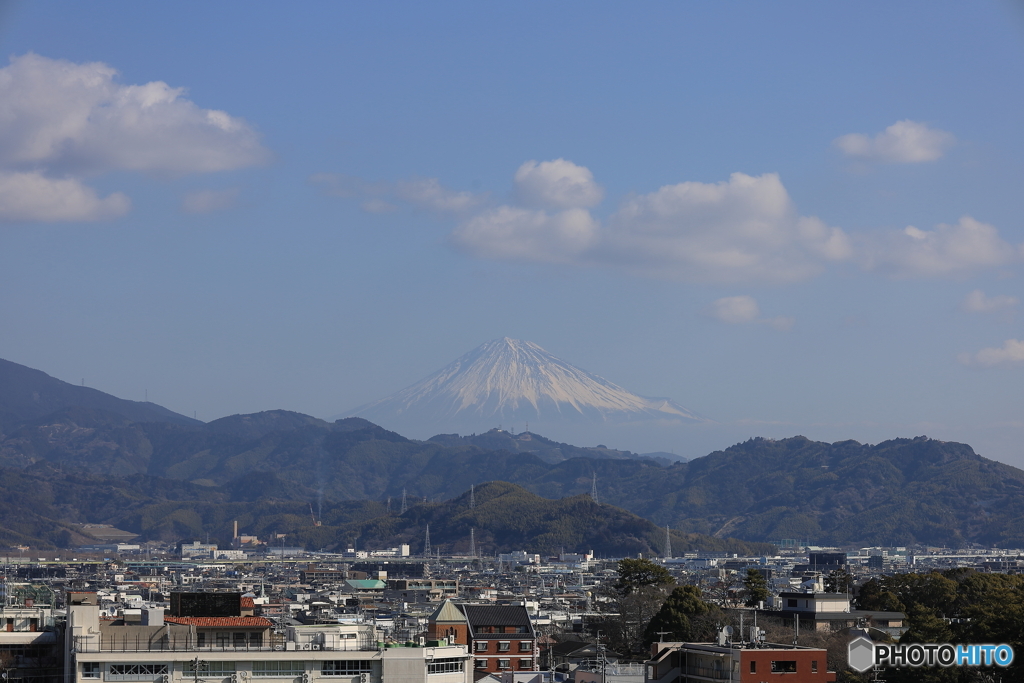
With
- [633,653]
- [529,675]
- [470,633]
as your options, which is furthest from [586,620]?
[529,675]

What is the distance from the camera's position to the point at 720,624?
54219mm

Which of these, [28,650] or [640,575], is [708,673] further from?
[640,575]

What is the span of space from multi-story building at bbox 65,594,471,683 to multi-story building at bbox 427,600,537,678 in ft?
61.1

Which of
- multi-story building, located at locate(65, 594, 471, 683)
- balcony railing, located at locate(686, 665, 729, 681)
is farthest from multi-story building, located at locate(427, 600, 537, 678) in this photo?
multi-story building, located at locate(65, 594, 471, 683)

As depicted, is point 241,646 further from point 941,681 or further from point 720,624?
point 720,624

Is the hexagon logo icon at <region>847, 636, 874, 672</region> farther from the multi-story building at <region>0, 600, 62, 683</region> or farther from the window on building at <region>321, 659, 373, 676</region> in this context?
the multi-story building at <region>0, 600, 62, 683</region>

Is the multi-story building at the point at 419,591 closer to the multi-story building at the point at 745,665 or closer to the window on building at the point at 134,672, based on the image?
the multi-story building at the point at 745,665

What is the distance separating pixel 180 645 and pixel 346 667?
412cm

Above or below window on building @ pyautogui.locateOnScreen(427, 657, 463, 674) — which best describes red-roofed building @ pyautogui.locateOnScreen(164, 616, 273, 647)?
above

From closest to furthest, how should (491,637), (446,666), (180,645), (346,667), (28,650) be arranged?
(346,667)
(180,645)
(446,666)
(28,650)
(491,637)

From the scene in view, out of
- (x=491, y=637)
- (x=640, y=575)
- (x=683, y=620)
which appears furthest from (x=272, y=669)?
(x=640, y=575)

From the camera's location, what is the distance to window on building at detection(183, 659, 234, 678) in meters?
30.2

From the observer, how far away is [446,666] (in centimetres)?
3216

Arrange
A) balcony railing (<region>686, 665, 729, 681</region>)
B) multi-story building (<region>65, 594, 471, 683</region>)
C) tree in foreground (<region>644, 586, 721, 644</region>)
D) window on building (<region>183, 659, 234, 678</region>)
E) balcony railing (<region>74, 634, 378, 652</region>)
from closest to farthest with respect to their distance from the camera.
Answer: multi-story building (<region>65, 594, 471, 683</region>), window on building (<region>183, 659, 234, 678</region>), balcony railing (<region>74, 634, 378, 652</region>), balcony railing (<region>686, 665, 729, 681</region>), tree in foreground (<region>644, 586, 721, 644</region>)
